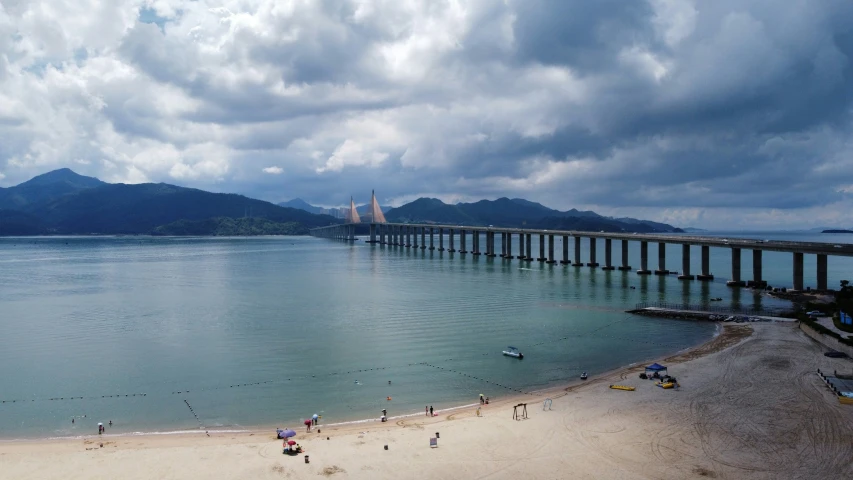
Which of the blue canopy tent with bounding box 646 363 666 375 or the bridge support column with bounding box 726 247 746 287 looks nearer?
the blue canopy tent with bounding box 646 363 666 375

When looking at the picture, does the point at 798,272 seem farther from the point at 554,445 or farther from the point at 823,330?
the point at 554,445

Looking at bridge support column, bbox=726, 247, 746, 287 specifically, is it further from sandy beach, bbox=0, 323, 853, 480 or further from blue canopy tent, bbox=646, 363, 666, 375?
sandy beach, bbox=0, 323, 853, 480

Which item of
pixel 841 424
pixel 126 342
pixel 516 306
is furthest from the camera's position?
pixel 516 306

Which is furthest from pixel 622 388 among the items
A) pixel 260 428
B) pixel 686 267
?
pixel 686 267

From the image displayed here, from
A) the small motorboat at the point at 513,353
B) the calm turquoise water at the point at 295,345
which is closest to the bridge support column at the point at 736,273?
the calm turquoise water at the point at 295,345

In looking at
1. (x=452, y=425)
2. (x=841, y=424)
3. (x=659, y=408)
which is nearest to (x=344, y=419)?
(x=452, y=425)

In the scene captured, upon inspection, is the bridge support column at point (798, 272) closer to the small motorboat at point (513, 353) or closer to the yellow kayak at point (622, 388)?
the small motorboat at point (513, 353)

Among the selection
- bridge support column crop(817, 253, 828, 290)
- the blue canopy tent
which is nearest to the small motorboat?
the blue canopy tent

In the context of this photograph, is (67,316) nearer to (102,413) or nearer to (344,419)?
(102,413)
